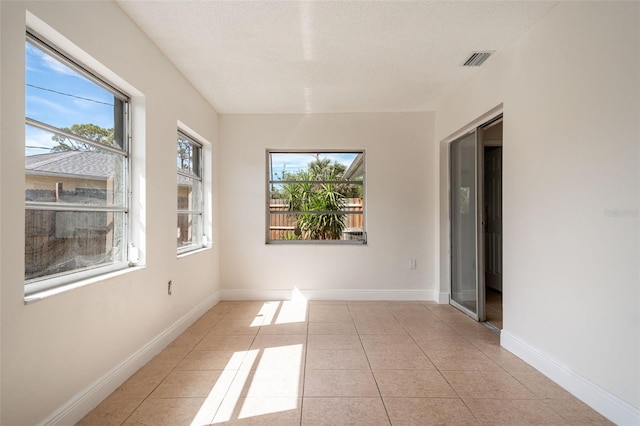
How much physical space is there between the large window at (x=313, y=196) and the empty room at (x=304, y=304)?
761 millimetres

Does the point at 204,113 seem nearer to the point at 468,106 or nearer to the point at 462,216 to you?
the point at 468,106

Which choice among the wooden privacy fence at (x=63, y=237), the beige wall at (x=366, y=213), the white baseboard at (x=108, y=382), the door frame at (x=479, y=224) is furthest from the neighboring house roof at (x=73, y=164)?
the door frame at (x=479, y=224)

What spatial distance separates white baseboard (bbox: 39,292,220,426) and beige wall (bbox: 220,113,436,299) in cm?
Result: 154

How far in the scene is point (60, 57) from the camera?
1.98 meters

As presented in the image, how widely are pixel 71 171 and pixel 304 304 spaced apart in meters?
3.15

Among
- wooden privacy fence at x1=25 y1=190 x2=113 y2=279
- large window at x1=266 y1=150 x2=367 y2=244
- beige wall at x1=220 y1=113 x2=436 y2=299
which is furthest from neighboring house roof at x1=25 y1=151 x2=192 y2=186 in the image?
large window at x1=266 y1=150 x2=367 y2=244

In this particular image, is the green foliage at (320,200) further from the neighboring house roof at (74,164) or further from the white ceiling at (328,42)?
the neighboring house roof at (74,164)

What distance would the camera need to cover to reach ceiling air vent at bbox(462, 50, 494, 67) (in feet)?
10.1

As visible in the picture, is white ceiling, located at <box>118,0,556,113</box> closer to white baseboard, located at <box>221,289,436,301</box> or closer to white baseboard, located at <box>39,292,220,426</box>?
white baseboard, located at <box>39,292,220,426</box>

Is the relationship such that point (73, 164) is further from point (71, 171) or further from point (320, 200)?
point (320, 200)

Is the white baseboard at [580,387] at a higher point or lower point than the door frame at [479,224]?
lower

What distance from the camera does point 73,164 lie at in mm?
2102

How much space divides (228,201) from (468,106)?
316cm

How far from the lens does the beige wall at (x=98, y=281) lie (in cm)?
153
